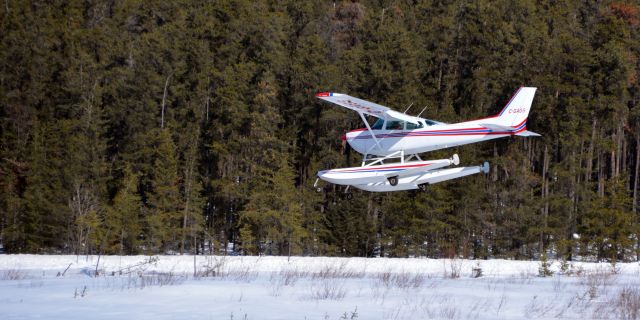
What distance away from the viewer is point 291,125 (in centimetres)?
4741

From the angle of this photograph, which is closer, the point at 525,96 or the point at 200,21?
the point at 525,96

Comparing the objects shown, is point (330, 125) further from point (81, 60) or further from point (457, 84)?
point (81, 60)

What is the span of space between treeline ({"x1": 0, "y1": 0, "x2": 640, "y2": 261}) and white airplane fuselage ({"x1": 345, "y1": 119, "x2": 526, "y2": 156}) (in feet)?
48.7

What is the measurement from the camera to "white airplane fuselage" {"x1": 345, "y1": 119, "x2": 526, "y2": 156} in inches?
943

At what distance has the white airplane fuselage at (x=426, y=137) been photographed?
2395 cm

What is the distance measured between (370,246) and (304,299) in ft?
103

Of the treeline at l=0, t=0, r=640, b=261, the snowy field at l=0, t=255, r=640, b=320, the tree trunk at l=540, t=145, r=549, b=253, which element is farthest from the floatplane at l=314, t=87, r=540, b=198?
the tree trunk at l=540, t=145, r=549, b=253

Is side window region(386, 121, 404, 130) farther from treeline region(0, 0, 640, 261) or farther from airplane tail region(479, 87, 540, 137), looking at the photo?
treeline region(0, 0, 640, 261)

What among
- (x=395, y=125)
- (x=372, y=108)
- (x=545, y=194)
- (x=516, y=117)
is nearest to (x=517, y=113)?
(x=516, y=117)

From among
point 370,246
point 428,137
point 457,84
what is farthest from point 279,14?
point 428,137

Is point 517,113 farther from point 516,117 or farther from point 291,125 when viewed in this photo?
point 291,125

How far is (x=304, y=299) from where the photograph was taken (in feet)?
37.3

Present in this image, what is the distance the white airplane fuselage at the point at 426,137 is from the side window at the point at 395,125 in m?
0.15

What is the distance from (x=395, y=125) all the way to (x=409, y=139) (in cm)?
67
